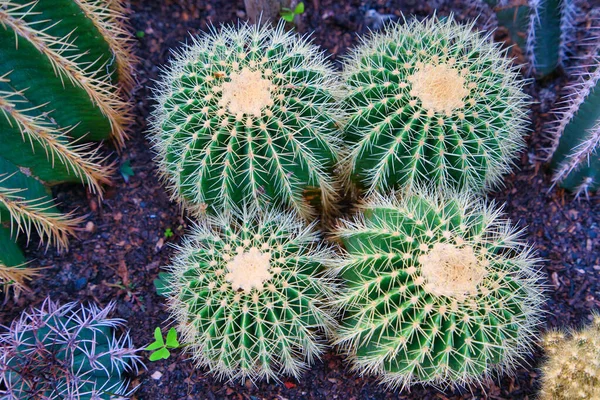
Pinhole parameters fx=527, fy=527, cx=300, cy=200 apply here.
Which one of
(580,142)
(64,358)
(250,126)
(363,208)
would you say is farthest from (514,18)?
(64,358)

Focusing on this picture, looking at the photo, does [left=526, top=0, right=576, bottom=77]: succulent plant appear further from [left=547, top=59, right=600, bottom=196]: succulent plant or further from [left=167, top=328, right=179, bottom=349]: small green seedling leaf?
[left=167, top=328, right=179, bottom=349]: small green seedling leaf

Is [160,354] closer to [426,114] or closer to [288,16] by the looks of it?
[426,114]

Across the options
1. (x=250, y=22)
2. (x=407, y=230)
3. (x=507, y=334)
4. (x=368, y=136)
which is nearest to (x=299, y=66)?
(x=368, y=136)

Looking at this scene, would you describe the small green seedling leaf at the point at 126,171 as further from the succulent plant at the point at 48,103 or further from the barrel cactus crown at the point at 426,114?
the barrel cactus crown at the point at 426,114

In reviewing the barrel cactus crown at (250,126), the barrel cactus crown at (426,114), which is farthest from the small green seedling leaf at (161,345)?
the barrel cactus crown at (426,114)

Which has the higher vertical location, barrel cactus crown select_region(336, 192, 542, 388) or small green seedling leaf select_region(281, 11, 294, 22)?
small green seedling leaf select_region(281, 11, 294, 22)

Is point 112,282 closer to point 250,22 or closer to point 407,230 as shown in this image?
point 407,230

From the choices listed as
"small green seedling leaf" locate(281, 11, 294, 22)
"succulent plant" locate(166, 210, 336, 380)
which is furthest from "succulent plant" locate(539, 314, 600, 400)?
"small green seedling leaf" locate(281, 11, 294, 22)
